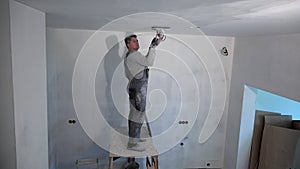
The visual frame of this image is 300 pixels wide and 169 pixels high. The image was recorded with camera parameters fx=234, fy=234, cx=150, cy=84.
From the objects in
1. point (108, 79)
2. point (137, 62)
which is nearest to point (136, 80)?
point (137, 62)

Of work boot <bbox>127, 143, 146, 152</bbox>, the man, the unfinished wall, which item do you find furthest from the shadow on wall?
work boot <bbox>127, 143, 146, 152</bbox>

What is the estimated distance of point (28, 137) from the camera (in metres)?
1.40

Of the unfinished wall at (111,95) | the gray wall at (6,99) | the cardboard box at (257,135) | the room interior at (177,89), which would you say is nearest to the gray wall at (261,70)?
the room interior at (177,89)

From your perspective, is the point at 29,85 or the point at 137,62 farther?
the point at 137,62

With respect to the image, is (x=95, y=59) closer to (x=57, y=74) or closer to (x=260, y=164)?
(x=57, y=74)

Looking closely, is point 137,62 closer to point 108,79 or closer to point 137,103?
point 137,103

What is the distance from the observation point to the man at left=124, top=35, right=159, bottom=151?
2449 mm

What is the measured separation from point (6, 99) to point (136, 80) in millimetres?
1468

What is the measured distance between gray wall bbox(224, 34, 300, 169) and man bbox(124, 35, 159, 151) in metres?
1.35

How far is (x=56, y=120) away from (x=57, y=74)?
2.07 feet

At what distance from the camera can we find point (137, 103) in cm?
257

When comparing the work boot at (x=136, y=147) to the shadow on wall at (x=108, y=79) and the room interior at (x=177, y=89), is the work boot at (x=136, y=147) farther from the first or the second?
the shadow on wall at (x=108, y=79)

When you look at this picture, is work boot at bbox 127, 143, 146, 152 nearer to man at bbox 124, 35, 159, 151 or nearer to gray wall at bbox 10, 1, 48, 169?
man at bbox 124, 35, 159, 151

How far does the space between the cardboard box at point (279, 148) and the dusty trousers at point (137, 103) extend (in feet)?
5.11
